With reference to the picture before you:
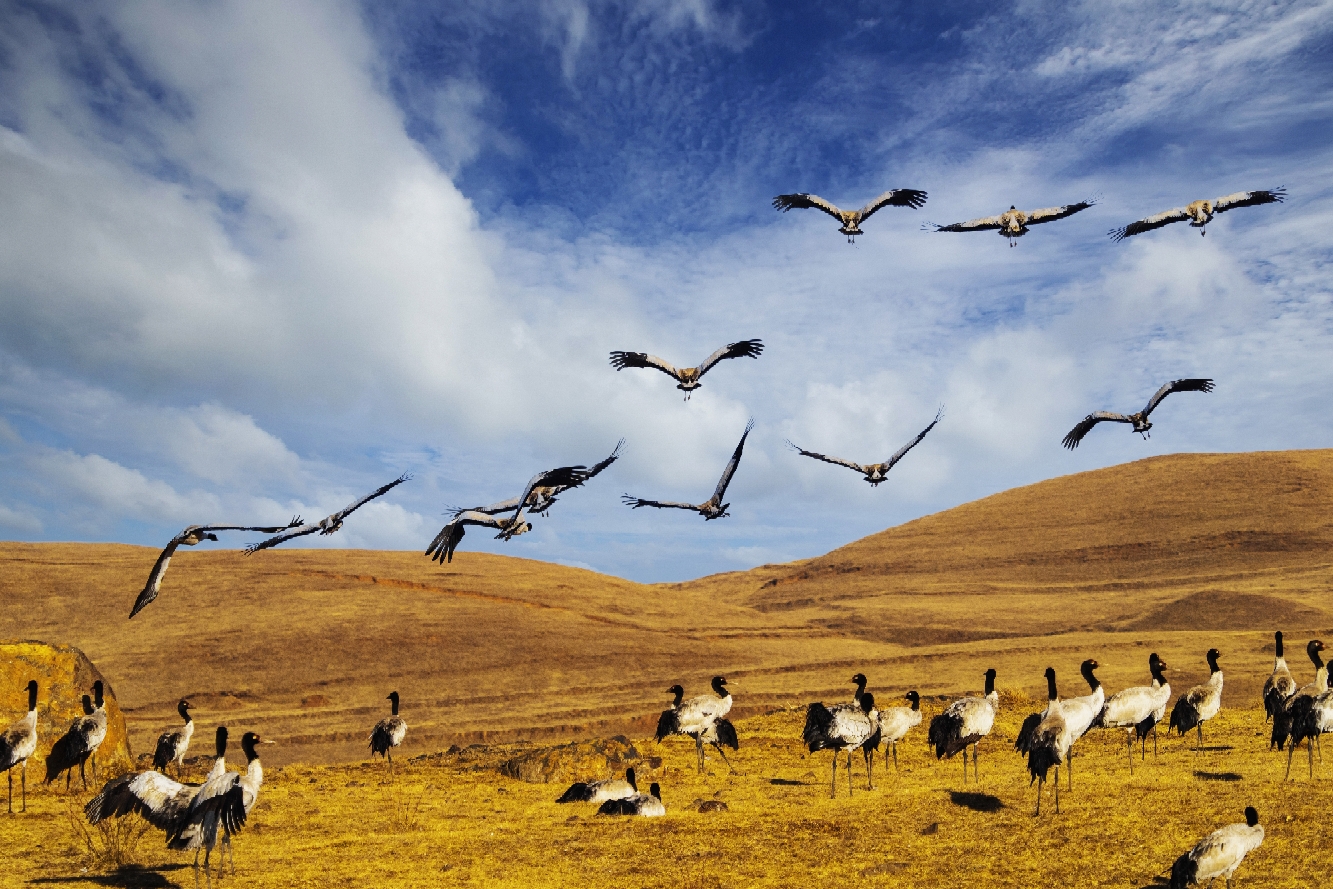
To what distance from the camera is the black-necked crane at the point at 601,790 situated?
1870cm

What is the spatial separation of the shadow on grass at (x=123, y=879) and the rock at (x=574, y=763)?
9.46 metres

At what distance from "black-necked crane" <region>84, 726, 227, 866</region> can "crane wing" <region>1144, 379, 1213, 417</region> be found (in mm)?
22039

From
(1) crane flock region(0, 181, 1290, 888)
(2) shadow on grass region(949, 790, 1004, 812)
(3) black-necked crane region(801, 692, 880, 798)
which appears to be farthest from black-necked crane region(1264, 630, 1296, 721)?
(3) black-necked crane region(801, 692, 880, 798)

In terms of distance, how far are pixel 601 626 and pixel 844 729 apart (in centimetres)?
4374

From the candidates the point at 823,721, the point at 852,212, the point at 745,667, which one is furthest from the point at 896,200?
the point at 745,667

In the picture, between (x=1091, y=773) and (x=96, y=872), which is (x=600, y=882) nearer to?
(x=96, y=872)

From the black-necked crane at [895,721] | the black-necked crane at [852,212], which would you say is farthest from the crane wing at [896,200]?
the black-necked crane at [895,721]

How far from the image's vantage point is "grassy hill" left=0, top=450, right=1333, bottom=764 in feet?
143

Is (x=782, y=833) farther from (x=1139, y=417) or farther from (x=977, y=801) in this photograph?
(x=1139, y=417)

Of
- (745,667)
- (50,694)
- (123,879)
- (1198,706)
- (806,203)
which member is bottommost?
(123,879)

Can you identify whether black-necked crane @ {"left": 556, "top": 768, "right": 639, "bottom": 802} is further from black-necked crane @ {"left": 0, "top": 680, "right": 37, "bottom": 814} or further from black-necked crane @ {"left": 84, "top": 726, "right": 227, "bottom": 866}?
black-necked crane @ {"left": 0, "top": 680, "right": 37, "bottom": 814}

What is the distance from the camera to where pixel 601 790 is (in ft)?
62.1

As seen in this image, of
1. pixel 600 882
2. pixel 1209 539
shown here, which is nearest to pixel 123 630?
pixel 600 882

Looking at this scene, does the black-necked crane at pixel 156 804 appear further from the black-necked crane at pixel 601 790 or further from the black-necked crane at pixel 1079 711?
the black-necked crane at pixel 1079 711
